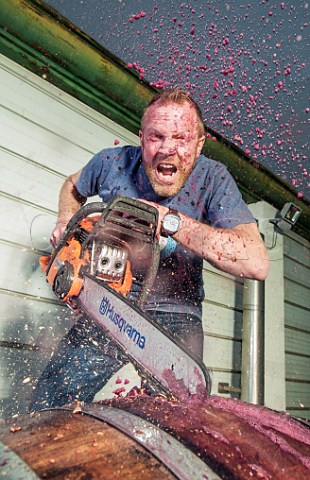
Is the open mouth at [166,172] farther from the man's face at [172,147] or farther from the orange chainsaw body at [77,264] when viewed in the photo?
the orange chainsaw body at [77,264]

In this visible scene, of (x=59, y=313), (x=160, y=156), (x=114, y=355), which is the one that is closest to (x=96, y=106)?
(x=160, y=156)

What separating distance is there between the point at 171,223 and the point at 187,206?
0.51 m

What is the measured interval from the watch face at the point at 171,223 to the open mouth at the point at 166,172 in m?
0.55

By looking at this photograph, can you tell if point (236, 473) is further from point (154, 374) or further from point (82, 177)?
point (82, 177)

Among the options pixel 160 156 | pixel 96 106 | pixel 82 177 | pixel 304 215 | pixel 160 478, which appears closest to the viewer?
pixel 160 478

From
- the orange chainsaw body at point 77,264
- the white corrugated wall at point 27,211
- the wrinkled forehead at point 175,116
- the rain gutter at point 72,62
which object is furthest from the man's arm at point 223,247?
the rain gutter at point 72,62

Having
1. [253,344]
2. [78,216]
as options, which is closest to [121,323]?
[78,216]

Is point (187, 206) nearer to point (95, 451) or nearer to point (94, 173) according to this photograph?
point (94, 173)

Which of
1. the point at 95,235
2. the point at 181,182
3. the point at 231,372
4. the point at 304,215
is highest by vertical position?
the point at 304,215

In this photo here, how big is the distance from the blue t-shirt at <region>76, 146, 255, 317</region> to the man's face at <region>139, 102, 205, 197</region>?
0.07 metres

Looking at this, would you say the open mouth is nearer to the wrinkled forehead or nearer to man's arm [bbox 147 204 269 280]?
the wrinkled forehead

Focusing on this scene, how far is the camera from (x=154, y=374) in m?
1.08

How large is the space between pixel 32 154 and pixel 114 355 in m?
1.69

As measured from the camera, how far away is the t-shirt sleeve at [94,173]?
235cm
